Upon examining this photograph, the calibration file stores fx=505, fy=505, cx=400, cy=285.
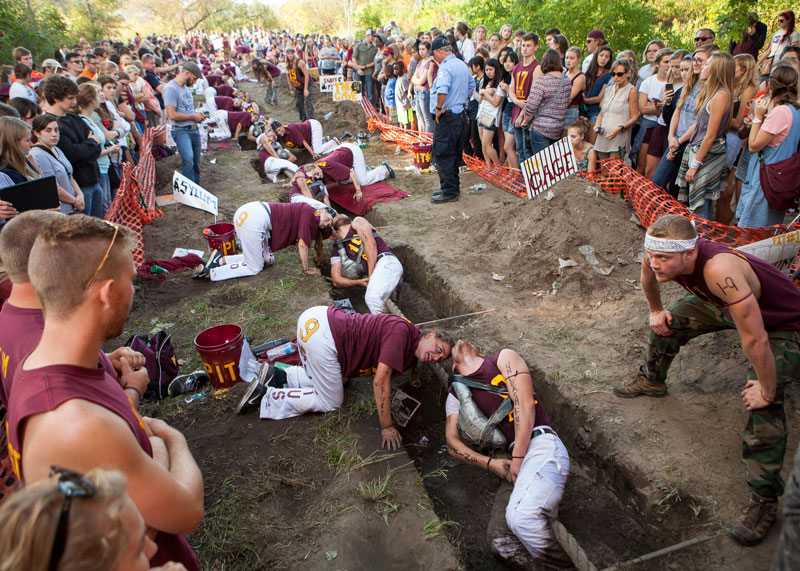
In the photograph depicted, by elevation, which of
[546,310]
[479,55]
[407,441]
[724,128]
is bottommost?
[407,441]

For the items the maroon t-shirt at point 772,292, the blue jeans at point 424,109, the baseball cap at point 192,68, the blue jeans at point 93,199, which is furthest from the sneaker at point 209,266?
the blue jeans at point 424,109

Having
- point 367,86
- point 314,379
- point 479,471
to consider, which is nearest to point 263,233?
point 314,379

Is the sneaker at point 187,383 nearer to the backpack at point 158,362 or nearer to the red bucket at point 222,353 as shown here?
the backpack at point 158,362

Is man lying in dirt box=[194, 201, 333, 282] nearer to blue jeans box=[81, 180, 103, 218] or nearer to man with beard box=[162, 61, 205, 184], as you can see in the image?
blue jeans box=[81, 180, 103, 218]

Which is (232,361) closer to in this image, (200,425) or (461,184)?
(200,425)

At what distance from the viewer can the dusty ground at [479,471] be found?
3.32 metres

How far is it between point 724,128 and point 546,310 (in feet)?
9.34

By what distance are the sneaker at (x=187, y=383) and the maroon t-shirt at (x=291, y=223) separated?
108 inches

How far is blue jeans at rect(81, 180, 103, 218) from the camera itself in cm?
687

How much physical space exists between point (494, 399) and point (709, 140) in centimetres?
413

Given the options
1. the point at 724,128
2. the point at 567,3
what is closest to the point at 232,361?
the point at 724,128

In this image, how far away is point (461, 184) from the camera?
10789 millimetres

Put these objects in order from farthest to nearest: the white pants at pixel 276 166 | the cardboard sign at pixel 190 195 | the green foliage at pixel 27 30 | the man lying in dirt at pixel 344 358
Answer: the green foliage at pixel 27 30
the white pants at pixel 276 166
the cardboard sign at pixel 190 195
the man lying in dirt at pixel 344 358

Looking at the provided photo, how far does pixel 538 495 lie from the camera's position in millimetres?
3441
